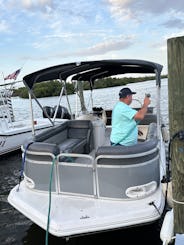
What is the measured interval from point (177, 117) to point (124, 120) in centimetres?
181

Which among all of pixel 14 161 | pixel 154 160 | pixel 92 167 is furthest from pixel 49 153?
pixel 14 161

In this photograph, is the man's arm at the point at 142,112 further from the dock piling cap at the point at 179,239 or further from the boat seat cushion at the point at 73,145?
the dock piling cap at the point at 179,239

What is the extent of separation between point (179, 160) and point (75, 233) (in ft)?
5.32

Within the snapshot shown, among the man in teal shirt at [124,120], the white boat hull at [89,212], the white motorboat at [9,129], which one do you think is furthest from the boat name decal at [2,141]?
the man in teal shirt at [124,120]

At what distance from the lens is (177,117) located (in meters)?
2.86

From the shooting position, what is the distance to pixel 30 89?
5520 mm

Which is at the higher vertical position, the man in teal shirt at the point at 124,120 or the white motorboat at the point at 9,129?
the man in teal shirt at the point at 124,120

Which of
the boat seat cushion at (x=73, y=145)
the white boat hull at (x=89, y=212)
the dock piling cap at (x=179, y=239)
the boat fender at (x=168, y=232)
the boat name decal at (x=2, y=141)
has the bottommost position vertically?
the boat name decal at (x=2, y=141)

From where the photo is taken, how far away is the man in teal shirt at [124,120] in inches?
179

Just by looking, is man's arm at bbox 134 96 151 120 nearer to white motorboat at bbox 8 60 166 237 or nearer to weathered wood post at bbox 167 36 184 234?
white motorboat at bbox 8 60 166 237

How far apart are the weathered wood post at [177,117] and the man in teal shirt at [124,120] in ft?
5.16

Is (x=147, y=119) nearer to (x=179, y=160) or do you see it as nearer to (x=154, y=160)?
(x=154, y=160)

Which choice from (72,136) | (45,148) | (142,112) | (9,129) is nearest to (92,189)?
(45,148)

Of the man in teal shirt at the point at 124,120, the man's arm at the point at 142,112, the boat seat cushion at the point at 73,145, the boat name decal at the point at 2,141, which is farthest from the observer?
the boat name decal at the point at 2,141
